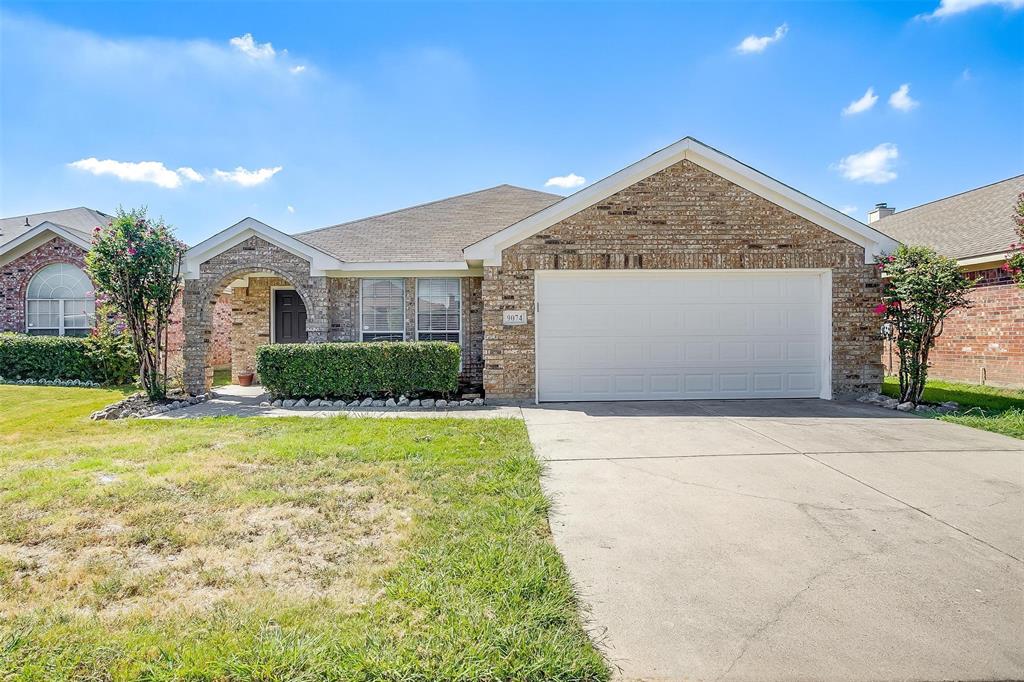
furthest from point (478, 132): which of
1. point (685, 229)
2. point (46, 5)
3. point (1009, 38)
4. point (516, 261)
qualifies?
point (1009, 38)

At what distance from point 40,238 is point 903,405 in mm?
20665

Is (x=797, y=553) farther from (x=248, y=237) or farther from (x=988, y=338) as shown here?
(x=988, y=338)

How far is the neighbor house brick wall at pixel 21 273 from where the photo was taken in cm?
1324

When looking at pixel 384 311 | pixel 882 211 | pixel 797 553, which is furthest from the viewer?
pixel 882 211

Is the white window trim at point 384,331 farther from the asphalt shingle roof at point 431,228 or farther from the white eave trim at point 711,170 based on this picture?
the white eave trim at point 711,170

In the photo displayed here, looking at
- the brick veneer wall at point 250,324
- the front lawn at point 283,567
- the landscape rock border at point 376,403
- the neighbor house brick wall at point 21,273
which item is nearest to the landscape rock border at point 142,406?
the landscape rock border at point 376,403

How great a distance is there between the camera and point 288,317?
41.5 ft

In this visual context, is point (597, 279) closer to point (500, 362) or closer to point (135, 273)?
point (500, 362)

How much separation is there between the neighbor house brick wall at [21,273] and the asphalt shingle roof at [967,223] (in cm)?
2281

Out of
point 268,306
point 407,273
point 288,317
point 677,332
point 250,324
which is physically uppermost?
point 407,273

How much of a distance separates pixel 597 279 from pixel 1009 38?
905 cm

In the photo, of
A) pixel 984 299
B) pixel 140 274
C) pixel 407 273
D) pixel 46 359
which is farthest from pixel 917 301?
pixel 46 359

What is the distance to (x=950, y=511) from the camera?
3.83 meters

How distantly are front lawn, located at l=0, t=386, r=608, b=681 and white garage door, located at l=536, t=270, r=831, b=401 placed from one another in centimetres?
414
